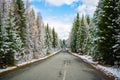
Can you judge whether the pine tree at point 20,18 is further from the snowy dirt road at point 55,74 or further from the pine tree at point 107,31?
the pine tree at point 107,31

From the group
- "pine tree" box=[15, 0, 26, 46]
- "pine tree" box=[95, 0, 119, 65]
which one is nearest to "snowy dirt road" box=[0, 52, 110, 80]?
"pine tree" box=[95, 0, 119, 65]

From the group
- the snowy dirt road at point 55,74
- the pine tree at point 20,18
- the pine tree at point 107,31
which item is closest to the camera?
the snowy dirt road at point 55,74

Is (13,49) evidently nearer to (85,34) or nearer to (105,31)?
(105,31)

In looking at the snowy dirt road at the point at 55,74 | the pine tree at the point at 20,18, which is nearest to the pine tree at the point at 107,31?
the snowy dirt road at the point at 55,74

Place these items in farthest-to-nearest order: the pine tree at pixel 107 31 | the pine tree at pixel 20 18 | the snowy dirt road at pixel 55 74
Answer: the pine tree at pixel 20 18 < the pine tree at pixel 107 31 < the snowy dirt road at pixel 55 74

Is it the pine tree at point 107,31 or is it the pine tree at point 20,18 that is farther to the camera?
the pine tree at point 20,18

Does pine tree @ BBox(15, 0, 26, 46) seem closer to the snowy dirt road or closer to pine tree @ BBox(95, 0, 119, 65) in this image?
the snowy dirt road

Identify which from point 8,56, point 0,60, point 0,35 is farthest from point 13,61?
point 0,35

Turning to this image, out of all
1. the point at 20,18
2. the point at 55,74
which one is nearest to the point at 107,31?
the point at 55,74

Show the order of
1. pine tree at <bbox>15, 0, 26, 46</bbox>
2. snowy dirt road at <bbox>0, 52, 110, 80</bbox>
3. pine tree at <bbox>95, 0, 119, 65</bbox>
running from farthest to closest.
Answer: pine tree at <bbox>15, 0, 26, 46</bbox> → pine tree at <bbox>95, 0, 119, 65</bbox> → snowy dirt road at <bbox>0, 52, 110, 80</bbox>

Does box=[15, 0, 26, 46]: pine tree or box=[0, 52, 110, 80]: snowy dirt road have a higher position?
box=[15, 0, 26, 46]: pine tree

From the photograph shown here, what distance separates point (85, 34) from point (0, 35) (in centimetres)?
5373

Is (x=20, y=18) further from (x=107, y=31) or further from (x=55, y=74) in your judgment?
(x=55, y=74)

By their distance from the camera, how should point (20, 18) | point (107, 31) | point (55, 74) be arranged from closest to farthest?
1. point (55, 74)
2. point (107, 31)
3. point (20, 18)
